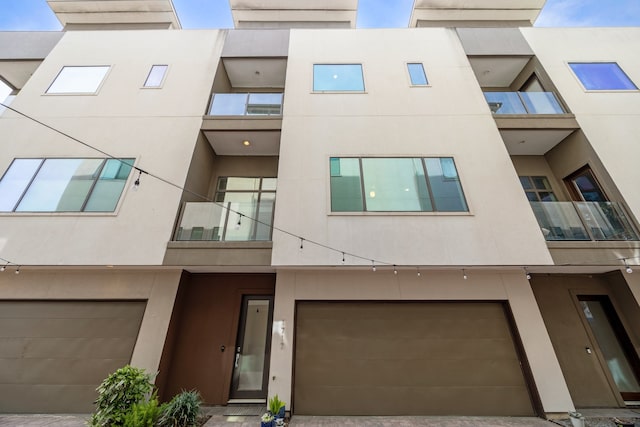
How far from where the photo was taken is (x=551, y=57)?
8.07 metres

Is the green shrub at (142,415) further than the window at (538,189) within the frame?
No

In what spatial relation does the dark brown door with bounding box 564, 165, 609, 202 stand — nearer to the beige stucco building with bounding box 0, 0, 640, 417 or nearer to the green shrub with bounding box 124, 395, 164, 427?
the beige stucco building with bounding box 0, 0, 640, 417

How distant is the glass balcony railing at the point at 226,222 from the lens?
5.75 metres

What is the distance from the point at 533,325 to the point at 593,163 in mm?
4569

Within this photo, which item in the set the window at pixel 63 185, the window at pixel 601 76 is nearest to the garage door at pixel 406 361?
the window at pixel 63 185

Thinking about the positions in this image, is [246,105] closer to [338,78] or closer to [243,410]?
[338,78]

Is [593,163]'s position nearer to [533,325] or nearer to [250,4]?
[533,325]

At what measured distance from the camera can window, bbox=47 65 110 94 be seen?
759 cm

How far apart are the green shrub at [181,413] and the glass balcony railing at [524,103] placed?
401 inches

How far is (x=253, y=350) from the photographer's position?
596 centimetres

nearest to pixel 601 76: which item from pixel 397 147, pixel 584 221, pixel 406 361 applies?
pixel 584 221

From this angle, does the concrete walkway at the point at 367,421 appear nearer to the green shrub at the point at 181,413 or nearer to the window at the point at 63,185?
the green shrub at the point at 181,413

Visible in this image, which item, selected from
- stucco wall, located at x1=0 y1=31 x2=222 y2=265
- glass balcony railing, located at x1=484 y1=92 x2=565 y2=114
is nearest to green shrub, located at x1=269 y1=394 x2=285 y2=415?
stucco wall, located at x1=0 y1=31 x2=222 y2=265

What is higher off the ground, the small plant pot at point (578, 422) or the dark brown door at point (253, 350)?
the dark brown door at point (253, 350)
